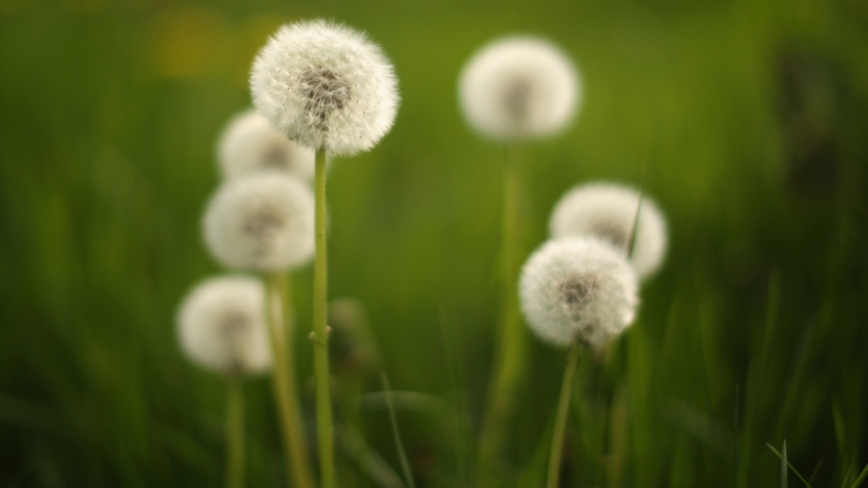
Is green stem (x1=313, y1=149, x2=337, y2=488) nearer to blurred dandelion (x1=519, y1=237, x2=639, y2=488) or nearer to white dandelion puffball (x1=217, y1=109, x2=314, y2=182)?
blurred dandelion (x1=519, y1=237, x2=639, y2=488)

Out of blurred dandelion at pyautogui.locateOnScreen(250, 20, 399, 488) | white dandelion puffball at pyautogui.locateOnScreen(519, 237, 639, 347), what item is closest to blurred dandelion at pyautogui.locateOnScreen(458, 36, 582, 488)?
white dandelion puffball at pyautogui.locateOnScreen(519, 237, 639, 347)

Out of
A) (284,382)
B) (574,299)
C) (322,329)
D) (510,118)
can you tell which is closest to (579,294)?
(574,299)

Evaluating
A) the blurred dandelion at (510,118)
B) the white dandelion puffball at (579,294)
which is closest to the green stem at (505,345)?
the blurred dandelion at (510,118)

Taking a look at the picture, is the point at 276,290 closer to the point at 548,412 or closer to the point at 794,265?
the point at 548,412

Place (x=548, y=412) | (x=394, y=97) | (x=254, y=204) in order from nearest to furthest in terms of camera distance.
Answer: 1. (x=394, y=97)
2. (x=254, y=204)
3. (x=548, y=412)

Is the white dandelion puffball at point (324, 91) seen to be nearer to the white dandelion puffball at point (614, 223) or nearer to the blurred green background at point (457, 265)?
the blurred green background at point (457, 265)

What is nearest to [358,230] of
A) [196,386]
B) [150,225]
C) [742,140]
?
[150,225]

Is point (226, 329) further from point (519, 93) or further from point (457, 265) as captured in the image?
point (457, 265)
